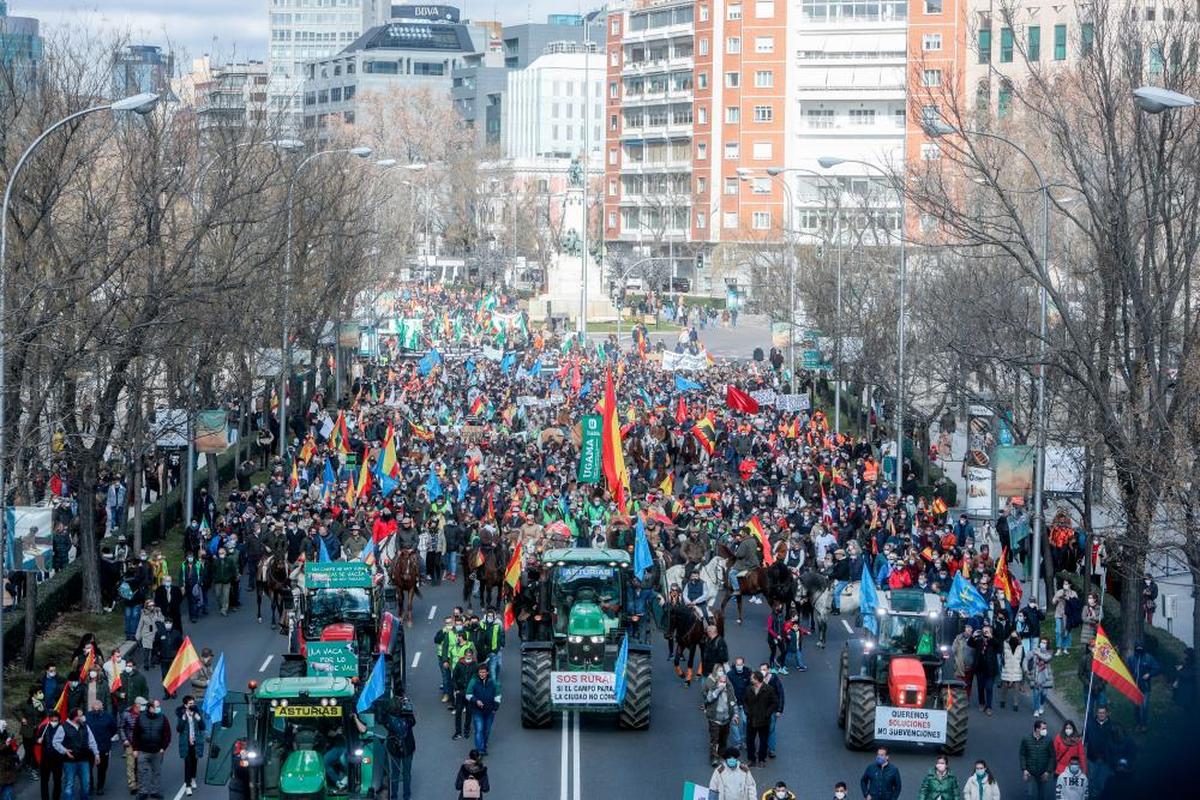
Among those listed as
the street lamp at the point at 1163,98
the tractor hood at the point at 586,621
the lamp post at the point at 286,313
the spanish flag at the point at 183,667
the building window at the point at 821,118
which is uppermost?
the building window at the point at 821,118

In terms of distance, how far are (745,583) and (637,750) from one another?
9.13 meters

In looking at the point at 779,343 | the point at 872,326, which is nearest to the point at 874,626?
the point at 872,326

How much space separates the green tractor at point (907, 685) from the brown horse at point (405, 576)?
9540 mm

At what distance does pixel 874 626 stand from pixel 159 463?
970 inches

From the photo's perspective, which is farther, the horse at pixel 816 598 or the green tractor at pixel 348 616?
the horse at pixel 816 598

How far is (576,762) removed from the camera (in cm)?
2248

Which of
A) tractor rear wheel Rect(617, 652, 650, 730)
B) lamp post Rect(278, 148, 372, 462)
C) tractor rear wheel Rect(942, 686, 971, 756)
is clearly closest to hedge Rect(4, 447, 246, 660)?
lamp post Rect(278, 148, 372, 462)

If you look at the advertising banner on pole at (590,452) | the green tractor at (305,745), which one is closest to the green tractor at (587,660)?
the green tractor at (305,745)

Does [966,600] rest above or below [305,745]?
below

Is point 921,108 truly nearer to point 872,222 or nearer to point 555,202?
point 872,222

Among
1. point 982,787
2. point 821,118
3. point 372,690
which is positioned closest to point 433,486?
point 372,690

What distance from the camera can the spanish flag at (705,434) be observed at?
46.1 meters

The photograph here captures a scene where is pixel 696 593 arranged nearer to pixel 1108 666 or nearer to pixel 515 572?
pixel 515 572

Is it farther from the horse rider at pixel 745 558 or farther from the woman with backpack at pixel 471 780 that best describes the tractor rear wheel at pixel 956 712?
the horse rider at pixel 745 558
